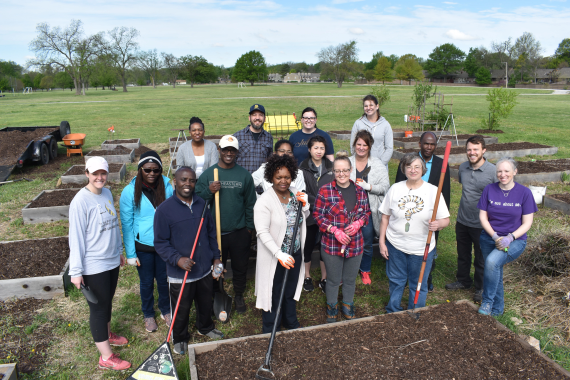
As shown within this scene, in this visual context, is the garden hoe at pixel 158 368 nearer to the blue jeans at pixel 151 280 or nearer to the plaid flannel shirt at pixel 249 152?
Answer: the blue jeans at pixel 151 280

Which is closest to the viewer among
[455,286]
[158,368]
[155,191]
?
[158,368]

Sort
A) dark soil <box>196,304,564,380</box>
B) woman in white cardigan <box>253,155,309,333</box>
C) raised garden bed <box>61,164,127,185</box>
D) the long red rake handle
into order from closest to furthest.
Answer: dark soil <box>196,304,564,380</box> < woman in white cardigan <box>253,155,309,333</box> < the long red rake handle < raised garden bed <box>61,164,127,185</box>

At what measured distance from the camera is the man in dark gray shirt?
14.0ft

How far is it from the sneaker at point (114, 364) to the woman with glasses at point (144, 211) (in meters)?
0.79

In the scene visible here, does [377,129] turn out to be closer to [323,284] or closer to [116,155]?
[323,284]

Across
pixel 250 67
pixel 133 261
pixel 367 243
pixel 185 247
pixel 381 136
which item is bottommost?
pixel 367 243

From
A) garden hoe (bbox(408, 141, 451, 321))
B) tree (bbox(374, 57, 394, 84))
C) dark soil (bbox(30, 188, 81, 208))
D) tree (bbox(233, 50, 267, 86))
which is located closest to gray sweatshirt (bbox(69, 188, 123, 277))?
garden hoe (bbox(408, 141, 451, 321))

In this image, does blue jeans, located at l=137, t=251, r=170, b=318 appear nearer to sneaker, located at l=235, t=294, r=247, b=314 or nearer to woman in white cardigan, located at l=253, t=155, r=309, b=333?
sneaker, located at l=235, t=294, r=247, b=314

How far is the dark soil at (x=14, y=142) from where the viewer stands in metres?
10.5

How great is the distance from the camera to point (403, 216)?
12.0 feet

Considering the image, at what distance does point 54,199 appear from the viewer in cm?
760

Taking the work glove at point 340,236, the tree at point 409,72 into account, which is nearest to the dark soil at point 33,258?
the work glove at point 340,236

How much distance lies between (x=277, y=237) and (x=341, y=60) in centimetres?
7376

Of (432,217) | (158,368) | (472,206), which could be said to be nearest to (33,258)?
(158,368)
